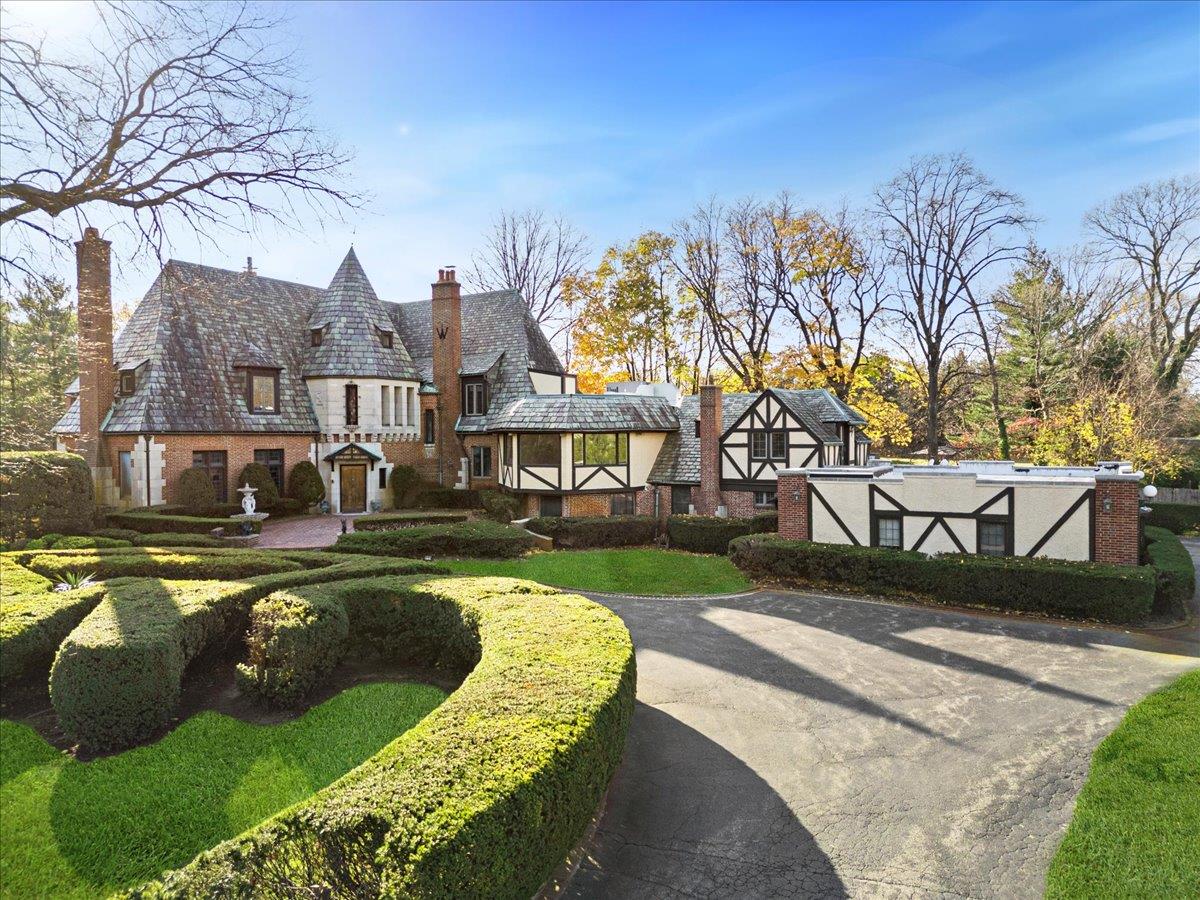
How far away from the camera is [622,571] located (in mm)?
17578

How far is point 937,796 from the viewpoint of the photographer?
632 centimetres

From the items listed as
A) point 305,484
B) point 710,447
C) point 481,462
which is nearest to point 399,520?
point 305,484

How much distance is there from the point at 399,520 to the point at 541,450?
19.2 feet

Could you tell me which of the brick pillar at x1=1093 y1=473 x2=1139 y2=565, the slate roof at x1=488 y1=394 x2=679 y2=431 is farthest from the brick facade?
the brick pillar at x1=1093 y1=473 x2=1139 y2=565

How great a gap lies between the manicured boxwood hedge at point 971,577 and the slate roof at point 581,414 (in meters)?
9.41

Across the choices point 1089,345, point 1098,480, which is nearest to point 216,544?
point 1098,480

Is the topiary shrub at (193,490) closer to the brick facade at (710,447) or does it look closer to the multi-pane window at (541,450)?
the multi-pane window at (541,450)

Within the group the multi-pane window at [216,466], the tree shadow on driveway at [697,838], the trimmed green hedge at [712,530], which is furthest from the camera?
the multi-pane window at [216,466]

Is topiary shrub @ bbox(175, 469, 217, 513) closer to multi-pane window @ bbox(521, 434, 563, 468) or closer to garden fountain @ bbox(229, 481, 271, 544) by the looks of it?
garden fountain @ bbox(229, 481, 271, 544)

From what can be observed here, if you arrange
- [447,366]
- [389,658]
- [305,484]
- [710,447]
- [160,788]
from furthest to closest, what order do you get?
[447,366]
[710,447]
[305,484]
[389,658]
[160,788]

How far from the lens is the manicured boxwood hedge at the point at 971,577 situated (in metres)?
13.0

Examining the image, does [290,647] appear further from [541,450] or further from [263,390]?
[263,390]

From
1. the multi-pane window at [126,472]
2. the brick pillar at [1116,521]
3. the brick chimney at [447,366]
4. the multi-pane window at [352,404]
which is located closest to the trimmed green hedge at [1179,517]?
the brick pillar at [1116,521]

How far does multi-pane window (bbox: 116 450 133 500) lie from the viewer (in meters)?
21.6
